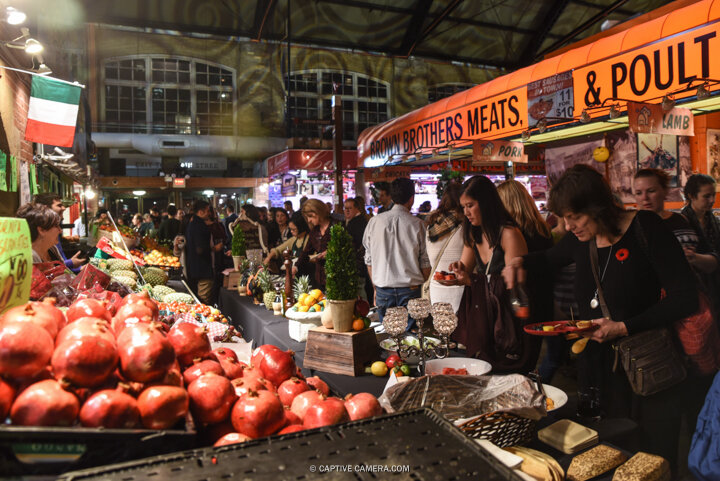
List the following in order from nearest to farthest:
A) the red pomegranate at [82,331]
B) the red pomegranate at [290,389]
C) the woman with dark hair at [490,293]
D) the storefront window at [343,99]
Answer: the red pomegranate at [82,331] → the red pomegranate at [290,389] → the woman with dark hair at [490,293] → the storefront window at [343,99]

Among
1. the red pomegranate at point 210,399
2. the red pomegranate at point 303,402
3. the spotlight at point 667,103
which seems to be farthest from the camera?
the spotlight at point 667,103

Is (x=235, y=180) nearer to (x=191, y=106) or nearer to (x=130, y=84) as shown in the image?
(x=191, y=106)

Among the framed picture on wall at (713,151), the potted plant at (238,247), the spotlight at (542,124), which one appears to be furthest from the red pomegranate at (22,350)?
the framed picture on wall at (713,151)

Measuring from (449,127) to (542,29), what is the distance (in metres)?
12.9

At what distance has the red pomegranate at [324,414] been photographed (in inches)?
54.4

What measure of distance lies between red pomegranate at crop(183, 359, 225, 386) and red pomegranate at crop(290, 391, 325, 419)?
0.26 meters

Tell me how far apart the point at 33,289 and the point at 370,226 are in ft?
9.15

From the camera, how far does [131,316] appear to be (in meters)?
1.46

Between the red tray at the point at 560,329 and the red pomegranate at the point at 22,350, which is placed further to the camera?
the red tray at the point at 560,329

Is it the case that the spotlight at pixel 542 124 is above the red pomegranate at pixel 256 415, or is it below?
above

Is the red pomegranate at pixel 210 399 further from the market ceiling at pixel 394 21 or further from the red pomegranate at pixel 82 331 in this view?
the market ceiling at pixel 394 21

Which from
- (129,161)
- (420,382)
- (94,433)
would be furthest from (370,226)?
(129,161)

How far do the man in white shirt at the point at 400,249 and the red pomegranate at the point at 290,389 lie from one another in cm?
263

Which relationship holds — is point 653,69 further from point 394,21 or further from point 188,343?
point 394,21
